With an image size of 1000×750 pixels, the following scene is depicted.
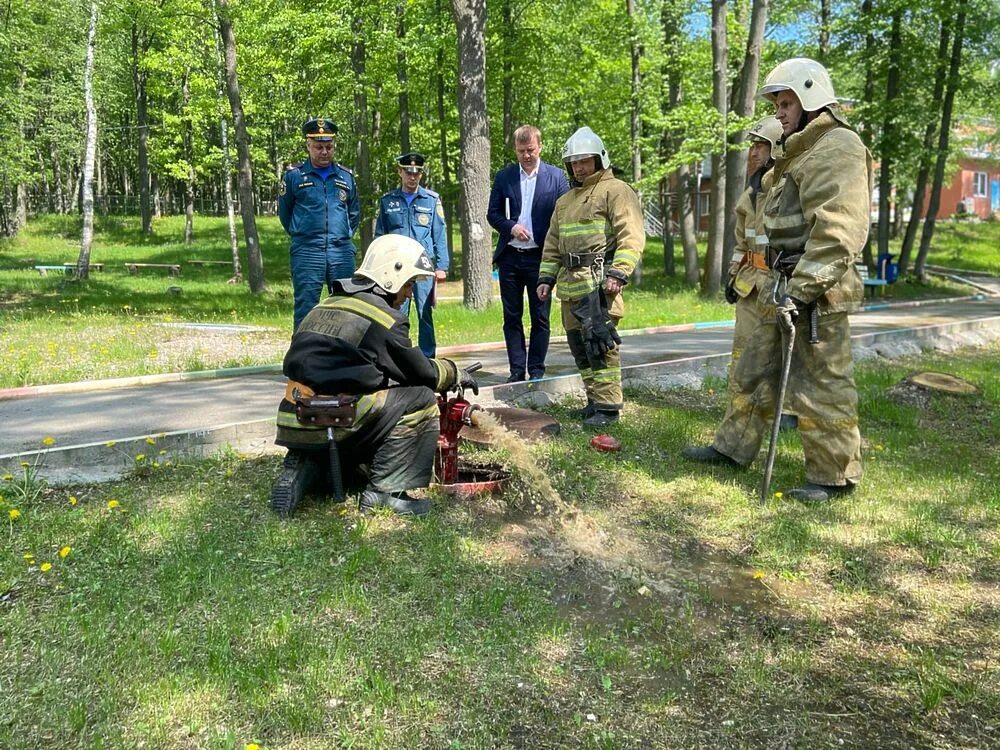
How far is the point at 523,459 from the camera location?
17.2 feet

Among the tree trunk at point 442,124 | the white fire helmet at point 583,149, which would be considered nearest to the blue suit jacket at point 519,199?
the white fire helmet at point 583,149

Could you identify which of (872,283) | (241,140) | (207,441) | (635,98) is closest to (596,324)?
(207,441)

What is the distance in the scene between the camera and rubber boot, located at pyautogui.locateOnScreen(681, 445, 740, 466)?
5645 mm

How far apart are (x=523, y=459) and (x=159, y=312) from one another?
11.6 metres

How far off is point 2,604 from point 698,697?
2.91 metres

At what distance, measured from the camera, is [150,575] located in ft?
12.6

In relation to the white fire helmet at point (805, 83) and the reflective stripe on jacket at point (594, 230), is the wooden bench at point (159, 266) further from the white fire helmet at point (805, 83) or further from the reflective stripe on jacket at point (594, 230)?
the white fire helmet at point (805, 83)

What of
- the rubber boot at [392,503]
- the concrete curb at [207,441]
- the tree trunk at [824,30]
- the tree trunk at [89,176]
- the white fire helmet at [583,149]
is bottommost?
the rubber boot at [392,503]

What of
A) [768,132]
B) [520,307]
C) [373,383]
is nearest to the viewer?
[373,383]

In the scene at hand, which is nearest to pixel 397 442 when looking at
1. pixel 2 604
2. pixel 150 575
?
pixel 150 575

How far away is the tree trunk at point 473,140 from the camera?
14352 millimetres

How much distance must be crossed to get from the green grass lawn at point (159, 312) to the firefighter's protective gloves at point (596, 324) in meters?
4.30

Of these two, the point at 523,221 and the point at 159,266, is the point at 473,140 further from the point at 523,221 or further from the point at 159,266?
the point at 159,266

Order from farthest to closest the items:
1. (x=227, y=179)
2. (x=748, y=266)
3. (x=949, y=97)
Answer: (x=227, y=179) < (x=949, y=97) < (x=748, y=266)
